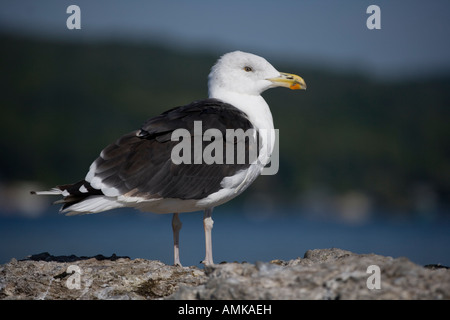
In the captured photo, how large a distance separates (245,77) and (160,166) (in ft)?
7.68

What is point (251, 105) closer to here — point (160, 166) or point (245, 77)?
point (245, 77)

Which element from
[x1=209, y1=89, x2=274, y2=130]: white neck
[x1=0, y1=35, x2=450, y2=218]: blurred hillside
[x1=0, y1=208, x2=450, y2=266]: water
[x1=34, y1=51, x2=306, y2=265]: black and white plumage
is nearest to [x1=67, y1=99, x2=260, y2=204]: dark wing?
[x1=34, y1=51, x2=306, y2=265]: black and white plumage

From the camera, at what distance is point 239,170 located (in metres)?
8.17

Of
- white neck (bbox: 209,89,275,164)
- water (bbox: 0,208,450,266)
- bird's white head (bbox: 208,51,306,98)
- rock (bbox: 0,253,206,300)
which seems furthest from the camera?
water (bbox: 0,208,450,266)

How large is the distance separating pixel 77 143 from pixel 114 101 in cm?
1996

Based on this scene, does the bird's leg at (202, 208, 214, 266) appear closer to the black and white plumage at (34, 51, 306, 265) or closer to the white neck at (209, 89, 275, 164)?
the black and white plumage at (34, 51, 306, 265)

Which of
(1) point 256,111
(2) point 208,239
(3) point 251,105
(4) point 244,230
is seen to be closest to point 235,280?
(2) point 208,239

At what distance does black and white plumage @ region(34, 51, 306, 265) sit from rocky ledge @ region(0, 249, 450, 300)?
77 centimetres

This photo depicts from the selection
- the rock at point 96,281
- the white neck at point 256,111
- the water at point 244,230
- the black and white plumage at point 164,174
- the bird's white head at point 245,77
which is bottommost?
the water at point 244,230

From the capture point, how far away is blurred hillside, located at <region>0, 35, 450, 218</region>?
8700cm

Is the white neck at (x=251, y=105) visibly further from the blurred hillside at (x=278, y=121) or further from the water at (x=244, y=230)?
the blurred hillside at (x=278, y=121)

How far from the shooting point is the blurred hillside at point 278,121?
87000 mm

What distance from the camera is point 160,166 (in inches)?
309

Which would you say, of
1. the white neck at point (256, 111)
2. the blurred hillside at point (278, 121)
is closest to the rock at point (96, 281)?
the white neck at point (256, 111)
